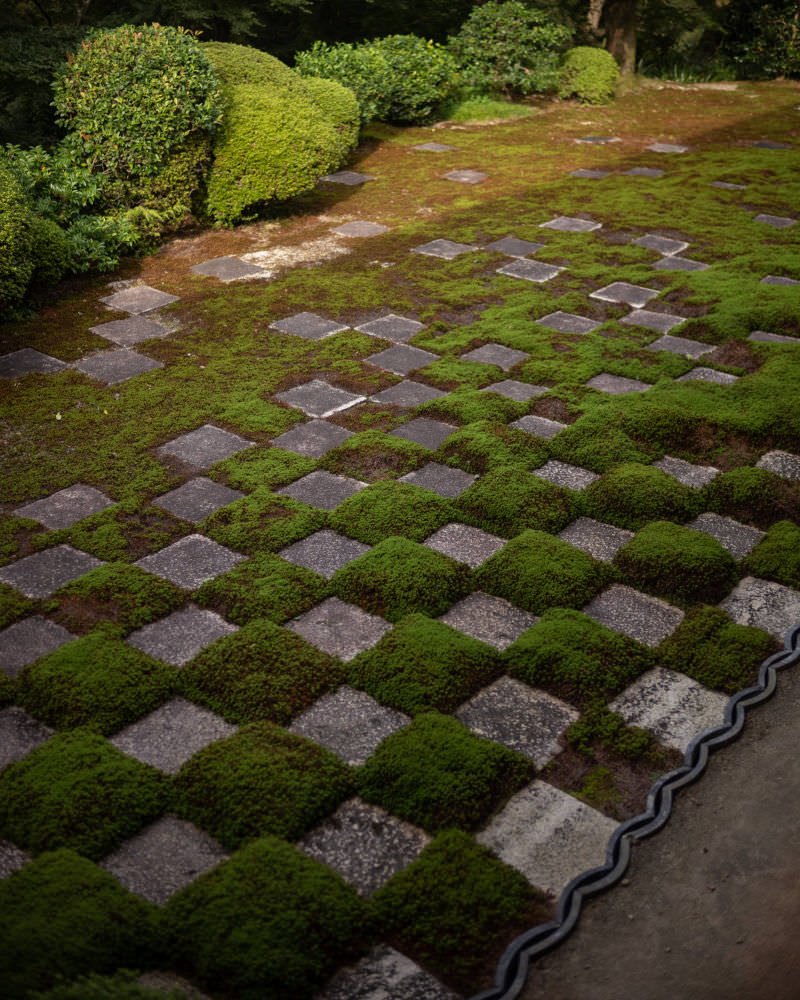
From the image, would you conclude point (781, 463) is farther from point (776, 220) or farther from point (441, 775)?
point (776, 220)

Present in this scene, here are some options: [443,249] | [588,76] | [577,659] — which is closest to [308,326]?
[443,249]

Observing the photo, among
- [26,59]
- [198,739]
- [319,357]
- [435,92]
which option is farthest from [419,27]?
[198,739]

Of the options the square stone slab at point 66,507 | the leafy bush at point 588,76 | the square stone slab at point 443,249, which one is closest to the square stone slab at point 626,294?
the square stone slab at point 443,249

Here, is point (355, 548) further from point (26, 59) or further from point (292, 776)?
point (26, 59)

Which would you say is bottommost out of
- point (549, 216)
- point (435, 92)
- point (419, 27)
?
point (549, 216)

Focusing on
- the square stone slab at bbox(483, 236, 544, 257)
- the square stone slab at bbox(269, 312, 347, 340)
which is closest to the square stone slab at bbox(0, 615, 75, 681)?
the square stone slab at bbox(269, 312, 347, 340)

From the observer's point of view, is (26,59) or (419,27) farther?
(419,27)

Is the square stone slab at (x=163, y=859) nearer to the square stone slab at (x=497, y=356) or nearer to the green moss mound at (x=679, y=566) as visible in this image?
the green moss mound at (x=679, y=566)
